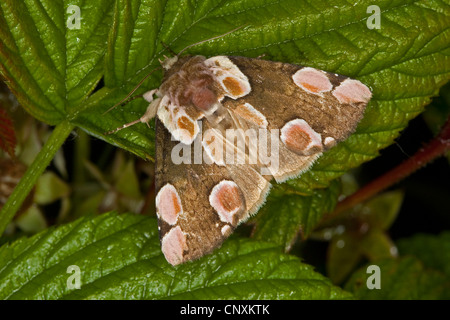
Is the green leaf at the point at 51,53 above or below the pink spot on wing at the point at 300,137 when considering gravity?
above

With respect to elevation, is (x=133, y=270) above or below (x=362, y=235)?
above

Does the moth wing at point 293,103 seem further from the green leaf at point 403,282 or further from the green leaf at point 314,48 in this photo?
the green leaf at point 403,282

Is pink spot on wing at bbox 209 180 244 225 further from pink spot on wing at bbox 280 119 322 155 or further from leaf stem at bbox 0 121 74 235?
leaf stem at bbox 0 121 74 235

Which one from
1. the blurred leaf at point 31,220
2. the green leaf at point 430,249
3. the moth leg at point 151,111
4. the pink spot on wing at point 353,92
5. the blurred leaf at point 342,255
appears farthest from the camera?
the green leaf at point 430,249

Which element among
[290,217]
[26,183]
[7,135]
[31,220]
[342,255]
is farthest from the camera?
[342,255]

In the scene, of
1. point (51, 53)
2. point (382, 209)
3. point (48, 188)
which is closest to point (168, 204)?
point (51, 53)

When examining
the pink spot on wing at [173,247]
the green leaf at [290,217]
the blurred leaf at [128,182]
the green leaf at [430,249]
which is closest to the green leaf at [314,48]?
the green leaf at [290,217]

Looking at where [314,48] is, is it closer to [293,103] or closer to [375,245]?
[293,103]
